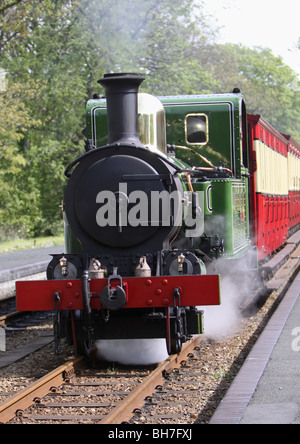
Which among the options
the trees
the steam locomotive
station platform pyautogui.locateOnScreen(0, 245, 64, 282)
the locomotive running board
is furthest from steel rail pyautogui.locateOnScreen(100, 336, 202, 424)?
the trees

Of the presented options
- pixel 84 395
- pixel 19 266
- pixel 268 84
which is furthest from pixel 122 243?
pixel 268 84

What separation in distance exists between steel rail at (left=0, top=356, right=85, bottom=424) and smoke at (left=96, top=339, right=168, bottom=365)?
44cm

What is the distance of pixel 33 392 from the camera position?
18.7 ft

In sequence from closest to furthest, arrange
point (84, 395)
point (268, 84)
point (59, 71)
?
point (84, 395), point (59, 71), point (268, 84)

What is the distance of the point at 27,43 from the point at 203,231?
21.5 meters

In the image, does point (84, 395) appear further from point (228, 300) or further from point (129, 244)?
point (228, 300)

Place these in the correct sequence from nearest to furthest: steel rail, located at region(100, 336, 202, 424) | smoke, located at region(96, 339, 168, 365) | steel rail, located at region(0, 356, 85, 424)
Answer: steel rail, located at region(100, 336, 202, 424) < steel rail, located at region(0, 356, 85, 424) < smoke, located at region(96, 339, 168, 365)

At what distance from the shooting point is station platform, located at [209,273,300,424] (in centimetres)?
466

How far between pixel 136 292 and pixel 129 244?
573mm

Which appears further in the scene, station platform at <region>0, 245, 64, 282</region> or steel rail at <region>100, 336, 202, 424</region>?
station platform at <region>0, 245, 64, 282</region>

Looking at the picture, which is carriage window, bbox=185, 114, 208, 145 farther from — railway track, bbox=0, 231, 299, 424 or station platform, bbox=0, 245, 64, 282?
station platform, bbox=0, 245, 64, 282

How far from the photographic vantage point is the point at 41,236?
2962cm
